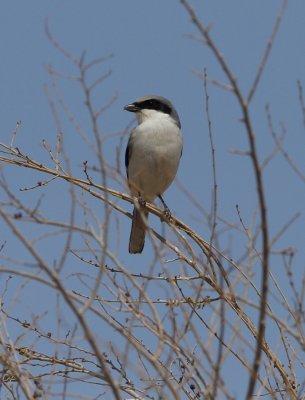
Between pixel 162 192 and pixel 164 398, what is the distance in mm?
4899

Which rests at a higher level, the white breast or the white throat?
the white throat

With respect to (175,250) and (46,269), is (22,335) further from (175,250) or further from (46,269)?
(46,269)

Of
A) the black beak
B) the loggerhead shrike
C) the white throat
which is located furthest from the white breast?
the black beak

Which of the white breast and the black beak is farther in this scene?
the black beak

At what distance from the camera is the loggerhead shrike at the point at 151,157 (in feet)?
23.2

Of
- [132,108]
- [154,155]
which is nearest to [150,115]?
[132,108]

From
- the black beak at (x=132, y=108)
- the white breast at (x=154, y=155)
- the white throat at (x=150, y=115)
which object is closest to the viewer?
the white breast at (x=154, y=155)

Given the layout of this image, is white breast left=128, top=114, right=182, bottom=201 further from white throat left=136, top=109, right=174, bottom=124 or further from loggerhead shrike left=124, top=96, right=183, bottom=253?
white throat left=136, top=109, right=174, bottom=124

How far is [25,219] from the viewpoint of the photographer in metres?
2.66

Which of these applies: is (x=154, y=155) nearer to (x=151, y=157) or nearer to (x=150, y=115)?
(x=151, y=157)

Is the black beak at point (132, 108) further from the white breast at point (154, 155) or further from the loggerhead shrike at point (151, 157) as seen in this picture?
the white breast at point (154, 155)

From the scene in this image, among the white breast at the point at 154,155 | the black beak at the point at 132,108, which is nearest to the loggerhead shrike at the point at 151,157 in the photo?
the white breast at the point at 154,155

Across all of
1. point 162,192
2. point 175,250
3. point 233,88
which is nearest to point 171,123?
point 162,192

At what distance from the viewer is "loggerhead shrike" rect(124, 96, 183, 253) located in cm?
706
